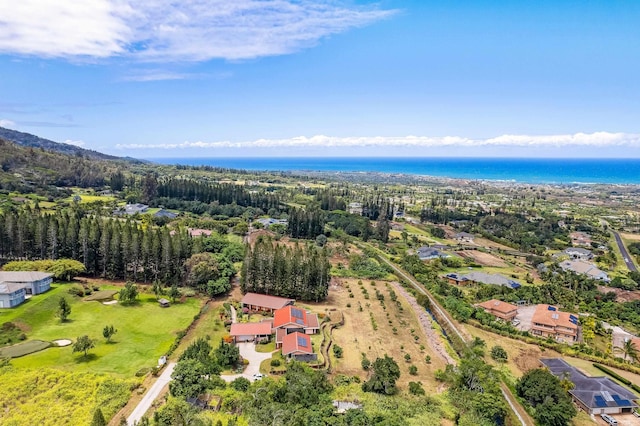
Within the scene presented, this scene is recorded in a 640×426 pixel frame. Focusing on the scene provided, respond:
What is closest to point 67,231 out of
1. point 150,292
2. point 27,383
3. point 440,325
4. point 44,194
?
point 150,292

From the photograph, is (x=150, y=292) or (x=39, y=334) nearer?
(x=39, y=334)

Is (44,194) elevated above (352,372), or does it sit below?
above

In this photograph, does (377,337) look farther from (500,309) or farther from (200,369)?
(200,369)

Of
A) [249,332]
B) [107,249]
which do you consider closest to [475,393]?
[249,332]

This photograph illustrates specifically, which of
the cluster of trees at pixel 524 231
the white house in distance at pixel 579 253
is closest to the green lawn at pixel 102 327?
the white house in distance at pixel 579 253

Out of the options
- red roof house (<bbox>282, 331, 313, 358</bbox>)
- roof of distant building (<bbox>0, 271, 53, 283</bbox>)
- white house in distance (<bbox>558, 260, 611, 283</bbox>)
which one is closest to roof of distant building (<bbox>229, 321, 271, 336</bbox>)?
red roof house (<bbox>282, 331, 313, 358</bbox>)

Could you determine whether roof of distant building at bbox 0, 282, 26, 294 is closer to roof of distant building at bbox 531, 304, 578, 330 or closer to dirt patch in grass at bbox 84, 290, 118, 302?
dirt patch in grass at bbox 84, 290, 118, 302

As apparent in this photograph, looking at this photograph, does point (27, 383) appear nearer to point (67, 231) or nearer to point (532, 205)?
point (67, 231)
